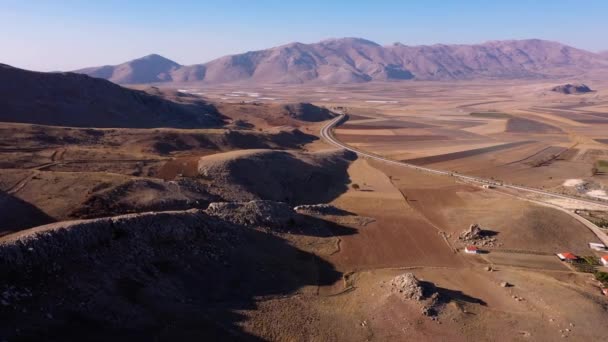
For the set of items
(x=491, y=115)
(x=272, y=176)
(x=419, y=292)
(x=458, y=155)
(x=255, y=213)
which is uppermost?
(x=491, y=115)

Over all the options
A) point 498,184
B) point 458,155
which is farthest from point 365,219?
point 458,155

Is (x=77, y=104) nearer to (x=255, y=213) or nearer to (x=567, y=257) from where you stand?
(x=255, y=213)

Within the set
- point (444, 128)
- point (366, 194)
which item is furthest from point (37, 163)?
point (444, 128)

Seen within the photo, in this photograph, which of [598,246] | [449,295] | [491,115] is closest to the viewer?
[449,295]

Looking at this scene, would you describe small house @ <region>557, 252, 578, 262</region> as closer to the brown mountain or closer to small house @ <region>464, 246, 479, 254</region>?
small house @ <region>464, 246, 479, 254</region>

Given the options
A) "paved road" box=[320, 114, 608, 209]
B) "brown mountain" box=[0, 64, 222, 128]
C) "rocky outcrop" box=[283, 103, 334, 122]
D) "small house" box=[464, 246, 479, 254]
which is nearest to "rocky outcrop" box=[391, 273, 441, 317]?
"small house" box=[464, 246, 479, 254]

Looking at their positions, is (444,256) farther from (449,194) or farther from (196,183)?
(196,183)

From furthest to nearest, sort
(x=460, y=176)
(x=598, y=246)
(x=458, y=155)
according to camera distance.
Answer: (x=458, y=155) < (x=460, y=176) < (x=598, y=246)
